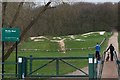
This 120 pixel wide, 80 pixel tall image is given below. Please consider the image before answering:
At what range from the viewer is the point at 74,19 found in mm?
21453

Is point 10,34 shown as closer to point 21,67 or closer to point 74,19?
point 21,67

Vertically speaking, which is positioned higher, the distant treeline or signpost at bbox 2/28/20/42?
the distant treeline

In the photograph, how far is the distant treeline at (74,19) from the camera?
1625 centimetres

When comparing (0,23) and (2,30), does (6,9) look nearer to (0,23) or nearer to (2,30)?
(0,23)

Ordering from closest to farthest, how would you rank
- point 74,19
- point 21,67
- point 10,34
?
point 21,67, point 10,34, point 74,19

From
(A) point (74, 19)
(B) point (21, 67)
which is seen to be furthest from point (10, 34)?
(A) point (74, 19)

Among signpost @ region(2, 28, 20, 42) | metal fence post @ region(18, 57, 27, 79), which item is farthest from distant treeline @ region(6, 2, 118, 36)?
→ metal fence post @ region(18, 57, 27, 79)

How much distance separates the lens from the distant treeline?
16.2 m

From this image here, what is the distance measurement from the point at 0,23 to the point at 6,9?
9.21ft

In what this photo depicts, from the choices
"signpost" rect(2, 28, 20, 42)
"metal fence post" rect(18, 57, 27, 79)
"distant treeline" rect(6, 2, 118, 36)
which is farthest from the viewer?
"distant treeline" rect(6, 2, 118, 36)

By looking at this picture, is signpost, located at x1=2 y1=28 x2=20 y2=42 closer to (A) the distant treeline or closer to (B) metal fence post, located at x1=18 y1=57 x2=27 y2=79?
(B) metal fence post, located at x1=18 y1=57 x2=27 y2=79

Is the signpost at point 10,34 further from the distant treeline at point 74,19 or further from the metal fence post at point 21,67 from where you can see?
the distant treeline at point 74,19

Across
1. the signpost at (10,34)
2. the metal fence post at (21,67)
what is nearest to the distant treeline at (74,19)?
the signpost at (10,34)

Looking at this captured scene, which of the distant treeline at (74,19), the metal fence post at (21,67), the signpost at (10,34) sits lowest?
the metal fence post at (21,67)
